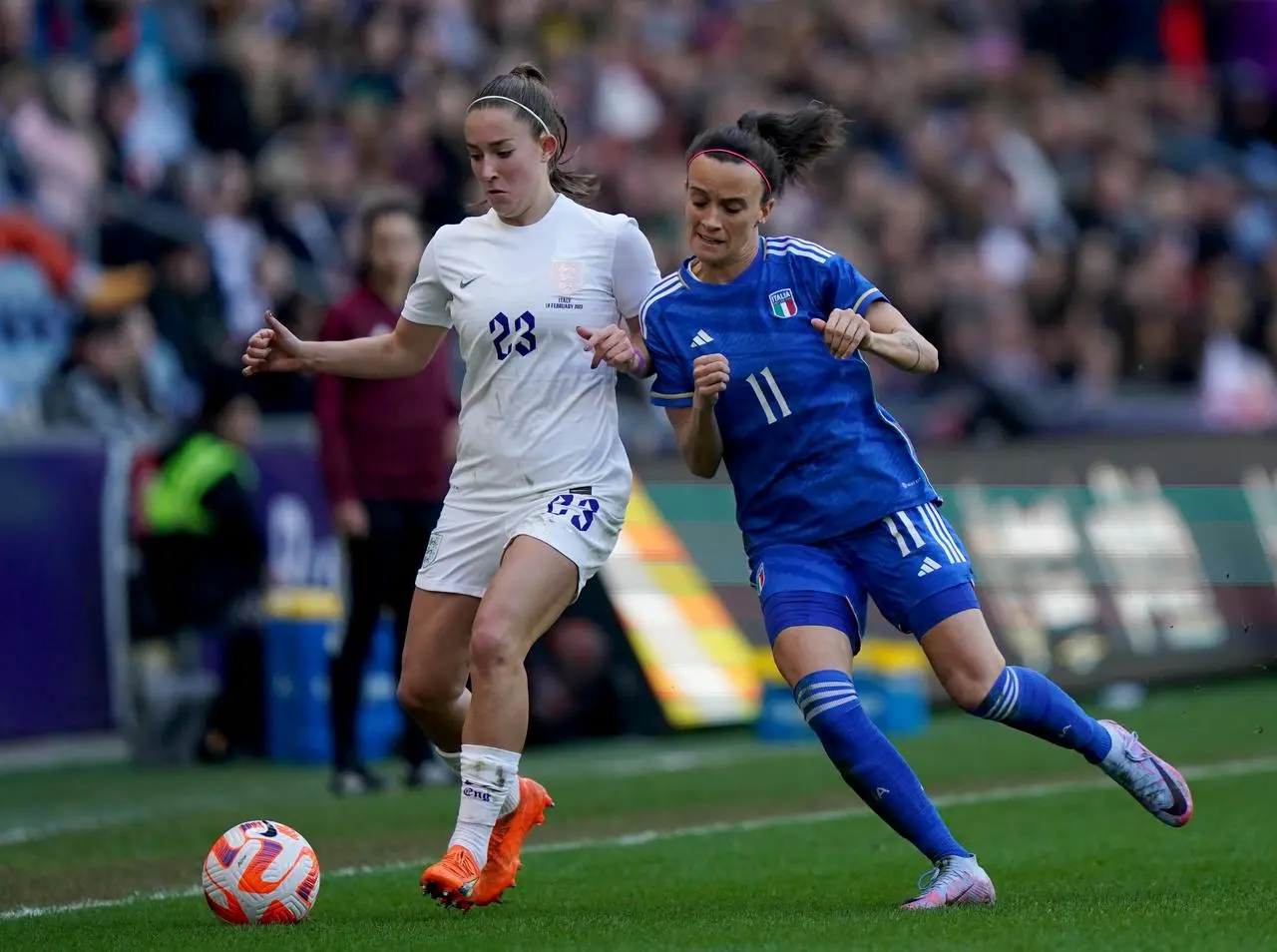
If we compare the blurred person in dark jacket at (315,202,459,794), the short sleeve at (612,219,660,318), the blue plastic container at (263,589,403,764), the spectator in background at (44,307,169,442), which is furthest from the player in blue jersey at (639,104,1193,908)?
the spectator in background at (44,307,169,442)

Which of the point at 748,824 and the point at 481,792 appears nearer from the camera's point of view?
the point at 481,792

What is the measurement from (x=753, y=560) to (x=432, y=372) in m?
3.94

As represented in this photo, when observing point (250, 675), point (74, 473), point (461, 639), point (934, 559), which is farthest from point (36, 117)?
point (934, 559)

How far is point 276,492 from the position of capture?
13117 millimetres

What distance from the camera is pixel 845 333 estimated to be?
6.18 meters

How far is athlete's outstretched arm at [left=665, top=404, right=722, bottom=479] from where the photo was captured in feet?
21.0

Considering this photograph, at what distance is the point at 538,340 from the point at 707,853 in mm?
2410

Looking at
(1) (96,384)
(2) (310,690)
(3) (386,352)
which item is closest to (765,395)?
(3) (386,352)

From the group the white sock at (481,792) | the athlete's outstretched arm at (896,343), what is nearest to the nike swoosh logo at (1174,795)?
the athlete's outstretched arm at (896,343)

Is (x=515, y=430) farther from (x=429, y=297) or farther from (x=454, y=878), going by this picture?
(x=454, y=878)

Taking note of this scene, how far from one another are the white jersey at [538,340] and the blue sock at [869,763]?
3.29 ft

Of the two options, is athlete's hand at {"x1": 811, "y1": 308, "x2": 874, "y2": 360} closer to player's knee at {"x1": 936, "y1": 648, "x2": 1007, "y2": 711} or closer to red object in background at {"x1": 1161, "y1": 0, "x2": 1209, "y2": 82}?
player's knee at {"x1": 936, "y1": 648, "x2": 1007, "y2": 711}

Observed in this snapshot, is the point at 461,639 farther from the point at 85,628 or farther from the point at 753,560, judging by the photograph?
the point at 85,628

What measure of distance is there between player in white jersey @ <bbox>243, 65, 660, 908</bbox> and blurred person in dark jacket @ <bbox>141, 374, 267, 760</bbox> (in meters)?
5.36
